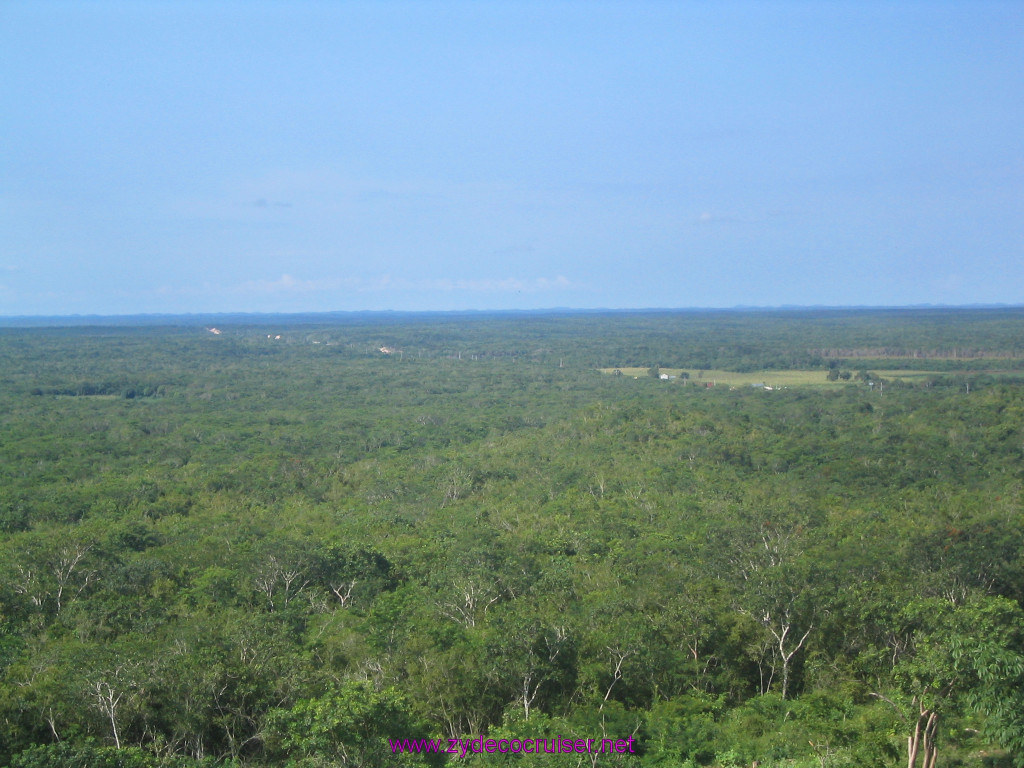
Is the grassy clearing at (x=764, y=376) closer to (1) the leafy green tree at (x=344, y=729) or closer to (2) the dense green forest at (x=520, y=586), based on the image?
(2) the dense green forest at (x=520, y=586)

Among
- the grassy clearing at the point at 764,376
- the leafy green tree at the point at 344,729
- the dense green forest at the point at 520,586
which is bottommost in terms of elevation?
the dense green forest at the point at 520,586

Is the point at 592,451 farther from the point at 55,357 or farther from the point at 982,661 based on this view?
the point at 55,357

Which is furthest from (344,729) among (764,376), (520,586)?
(764,376)

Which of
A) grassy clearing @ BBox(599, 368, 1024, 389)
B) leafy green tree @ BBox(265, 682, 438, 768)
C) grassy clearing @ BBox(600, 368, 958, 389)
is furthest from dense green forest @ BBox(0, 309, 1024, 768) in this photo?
grassy clearing @ BBox(599, 368, 1024, 389)

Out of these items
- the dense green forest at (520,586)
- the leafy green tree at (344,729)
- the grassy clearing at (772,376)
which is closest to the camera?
the leafy green tree at (344,729)

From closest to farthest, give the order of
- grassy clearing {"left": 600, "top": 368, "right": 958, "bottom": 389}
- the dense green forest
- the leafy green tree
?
1. the leafy green tree
2. the dense green forest
3. grassy clearing {"left": 600, "top": 368, "right": 958, "bottom": 389}

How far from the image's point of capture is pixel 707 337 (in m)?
188

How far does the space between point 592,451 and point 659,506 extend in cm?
1424

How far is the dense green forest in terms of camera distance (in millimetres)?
15852

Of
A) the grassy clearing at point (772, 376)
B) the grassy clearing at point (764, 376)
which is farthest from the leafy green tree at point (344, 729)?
the grassy clearing at point (764, 376)

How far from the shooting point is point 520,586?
27.4 metres

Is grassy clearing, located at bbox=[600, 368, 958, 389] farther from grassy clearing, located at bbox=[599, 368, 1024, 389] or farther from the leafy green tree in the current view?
the leafy green tree

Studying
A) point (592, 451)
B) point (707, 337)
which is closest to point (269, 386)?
point (592, 451)

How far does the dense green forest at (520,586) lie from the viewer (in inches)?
624
